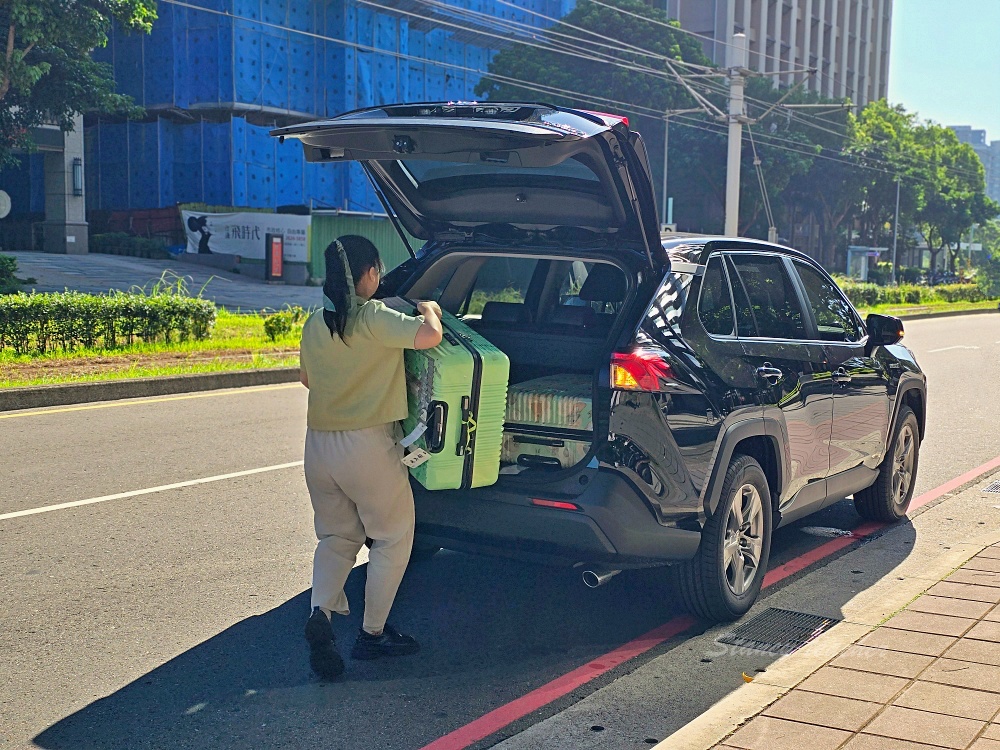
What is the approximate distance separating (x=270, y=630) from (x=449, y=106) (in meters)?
2.44

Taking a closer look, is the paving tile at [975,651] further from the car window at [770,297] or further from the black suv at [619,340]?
the car window at [770,297]

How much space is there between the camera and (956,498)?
828 cm

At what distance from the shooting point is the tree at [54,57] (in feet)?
80.1

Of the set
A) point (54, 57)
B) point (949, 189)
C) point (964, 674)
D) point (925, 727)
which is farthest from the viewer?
point (949, 189)

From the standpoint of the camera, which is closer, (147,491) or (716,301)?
(716,301)

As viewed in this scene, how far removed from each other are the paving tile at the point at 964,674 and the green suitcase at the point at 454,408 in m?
1.87

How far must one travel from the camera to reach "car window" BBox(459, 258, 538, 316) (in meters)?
6.21

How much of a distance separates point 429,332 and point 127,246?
141 ft

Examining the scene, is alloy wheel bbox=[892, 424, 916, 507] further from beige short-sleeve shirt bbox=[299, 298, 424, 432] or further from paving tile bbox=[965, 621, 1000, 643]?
beige short-sleeve shirt bbox=[299, 298, 424, 432]

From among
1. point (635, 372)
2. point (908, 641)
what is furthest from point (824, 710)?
point (635, 372)

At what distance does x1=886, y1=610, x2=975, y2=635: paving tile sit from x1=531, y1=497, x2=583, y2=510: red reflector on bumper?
1.40 m

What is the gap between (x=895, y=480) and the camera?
734 cm

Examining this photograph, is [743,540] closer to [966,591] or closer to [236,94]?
[966,591]

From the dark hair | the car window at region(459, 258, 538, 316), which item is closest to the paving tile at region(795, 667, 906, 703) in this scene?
the dark hair
